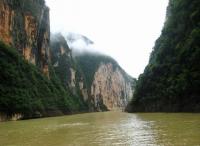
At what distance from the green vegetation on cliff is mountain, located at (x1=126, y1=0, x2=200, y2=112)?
2298 centimetres

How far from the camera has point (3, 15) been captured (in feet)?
300

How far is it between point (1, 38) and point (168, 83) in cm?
4525

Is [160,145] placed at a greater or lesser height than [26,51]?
lesser

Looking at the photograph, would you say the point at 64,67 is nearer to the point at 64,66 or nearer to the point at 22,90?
the point at 64,66

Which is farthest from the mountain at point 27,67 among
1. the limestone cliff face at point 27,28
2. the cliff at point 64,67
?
the cliff at point 64,67

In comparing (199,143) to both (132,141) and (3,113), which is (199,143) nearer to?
(132,141)

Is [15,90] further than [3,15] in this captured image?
No

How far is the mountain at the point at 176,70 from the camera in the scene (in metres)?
52.9

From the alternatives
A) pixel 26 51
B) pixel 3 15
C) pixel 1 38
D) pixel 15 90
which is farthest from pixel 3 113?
pixel 26 51

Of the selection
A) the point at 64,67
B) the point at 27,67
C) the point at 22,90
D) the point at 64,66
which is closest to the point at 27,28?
the point at 27,67

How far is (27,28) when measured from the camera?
355 ft

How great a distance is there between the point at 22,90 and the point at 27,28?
103ft

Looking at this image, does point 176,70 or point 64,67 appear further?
point 64,67

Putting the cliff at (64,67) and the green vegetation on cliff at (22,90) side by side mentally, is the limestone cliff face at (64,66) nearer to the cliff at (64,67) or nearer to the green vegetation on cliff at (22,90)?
the cliff at (64,67)
